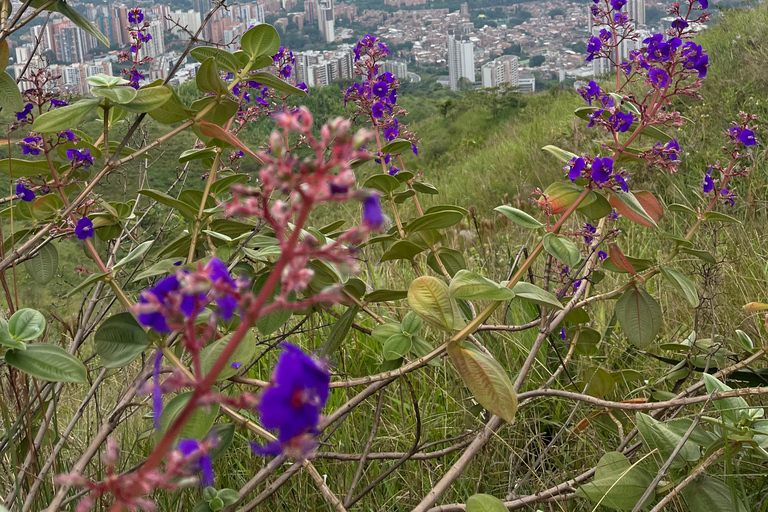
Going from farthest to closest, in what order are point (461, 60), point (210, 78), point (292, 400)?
point (461, 60) → point (210, 78) → point (292, 400)

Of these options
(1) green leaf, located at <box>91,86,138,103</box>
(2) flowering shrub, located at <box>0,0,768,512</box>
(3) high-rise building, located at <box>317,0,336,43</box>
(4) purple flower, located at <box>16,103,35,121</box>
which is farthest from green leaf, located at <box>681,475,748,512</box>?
(3) high-rise building, located at <box>317,0,336,43</box>

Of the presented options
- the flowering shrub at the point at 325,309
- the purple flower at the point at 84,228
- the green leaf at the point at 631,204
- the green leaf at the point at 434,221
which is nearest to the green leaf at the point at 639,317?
the flowering shrub at the point at 325,309

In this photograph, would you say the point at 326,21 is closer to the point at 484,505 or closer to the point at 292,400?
the point at 484,505

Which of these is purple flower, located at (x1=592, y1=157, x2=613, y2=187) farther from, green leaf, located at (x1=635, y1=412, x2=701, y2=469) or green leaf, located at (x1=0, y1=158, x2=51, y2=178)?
green leaf, located at (x1=0, y1=158, x2=51, y2=178)

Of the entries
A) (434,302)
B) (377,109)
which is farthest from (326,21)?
(434,302)

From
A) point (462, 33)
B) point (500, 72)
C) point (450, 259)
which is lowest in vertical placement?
point (450, 259)

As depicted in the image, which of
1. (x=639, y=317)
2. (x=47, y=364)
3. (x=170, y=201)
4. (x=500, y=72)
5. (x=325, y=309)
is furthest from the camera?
(x=500, y=72)
